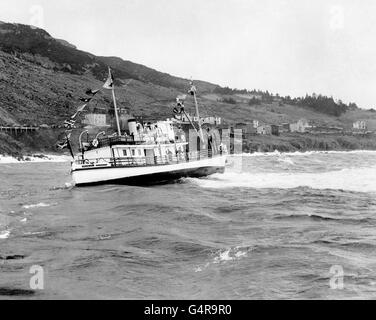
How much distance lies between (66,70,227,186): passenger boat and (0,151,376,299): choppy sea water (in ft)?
17.1

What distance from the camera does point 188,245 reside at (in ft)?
66.8

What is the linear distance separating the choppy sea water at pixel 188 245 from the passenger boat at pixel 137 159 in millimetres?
5215

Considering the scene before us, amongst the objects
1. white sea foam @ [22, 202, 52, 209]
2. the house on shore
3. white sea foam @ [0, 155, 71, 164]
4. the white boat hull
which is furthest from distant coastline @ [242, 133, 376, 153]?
white sea foam @ [22, 202, 52, 209]

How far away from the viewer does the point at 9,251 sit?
64.4 feet

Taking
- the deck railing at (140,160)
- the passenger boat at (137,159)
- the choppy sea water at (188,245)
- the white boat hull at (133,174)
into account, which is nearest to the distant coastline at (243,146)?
the passenger boat at (137,159)

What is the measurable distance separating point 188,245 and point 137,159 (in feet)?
86.9

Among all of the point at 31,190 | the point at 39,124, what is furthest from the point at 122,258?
the point at 39,124

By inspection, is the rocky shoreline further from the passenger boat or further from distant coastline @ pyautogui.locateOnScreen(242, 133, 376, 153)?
the passenger boat

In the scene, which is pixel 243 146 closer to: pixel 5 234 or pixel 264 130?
pixel 264 130

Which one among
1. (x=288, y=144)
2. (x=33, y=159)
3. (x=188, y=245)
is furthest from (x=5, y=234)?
(x=288, y=144)

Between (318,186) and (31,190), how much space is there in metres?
25.8

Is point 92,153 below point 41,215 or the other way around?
the other way around
